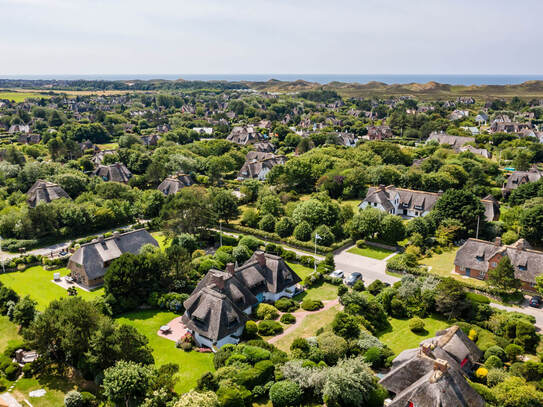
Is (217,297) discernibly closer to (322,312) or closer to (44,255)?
(322,312)

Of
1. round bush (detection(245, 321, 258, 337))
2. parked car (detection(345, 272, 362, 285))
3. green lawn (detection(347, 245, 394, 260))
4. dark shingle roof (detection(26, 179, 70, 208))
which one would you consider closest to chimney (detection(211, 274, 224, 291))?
round bush (detection(245, 321, 258, 337))

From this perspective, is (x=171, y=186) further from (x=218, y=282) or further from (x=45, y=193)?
(x=218, y=282)

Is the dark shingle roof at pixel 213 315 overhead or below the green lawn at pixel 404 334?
overhead

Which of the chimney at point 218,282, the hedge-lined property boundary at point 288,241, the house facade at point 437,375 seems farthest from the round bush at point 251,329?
the hedge-lined property boundary at point 288,241

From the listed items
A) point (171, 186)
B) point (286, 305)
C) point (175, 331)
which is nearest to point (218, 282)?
point (175, 331)

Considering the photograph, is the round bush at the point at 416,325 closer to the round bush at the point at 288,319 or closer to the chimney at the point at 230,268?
the round bush at the point at 288,319

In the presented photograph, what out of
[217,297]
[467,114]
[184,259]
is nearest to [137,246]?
[184,259]

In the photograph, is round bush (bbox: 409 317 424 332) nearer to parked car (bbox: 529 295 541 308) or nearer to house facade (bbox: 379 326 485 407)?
house facade (bbox: 379 326 485 407)
